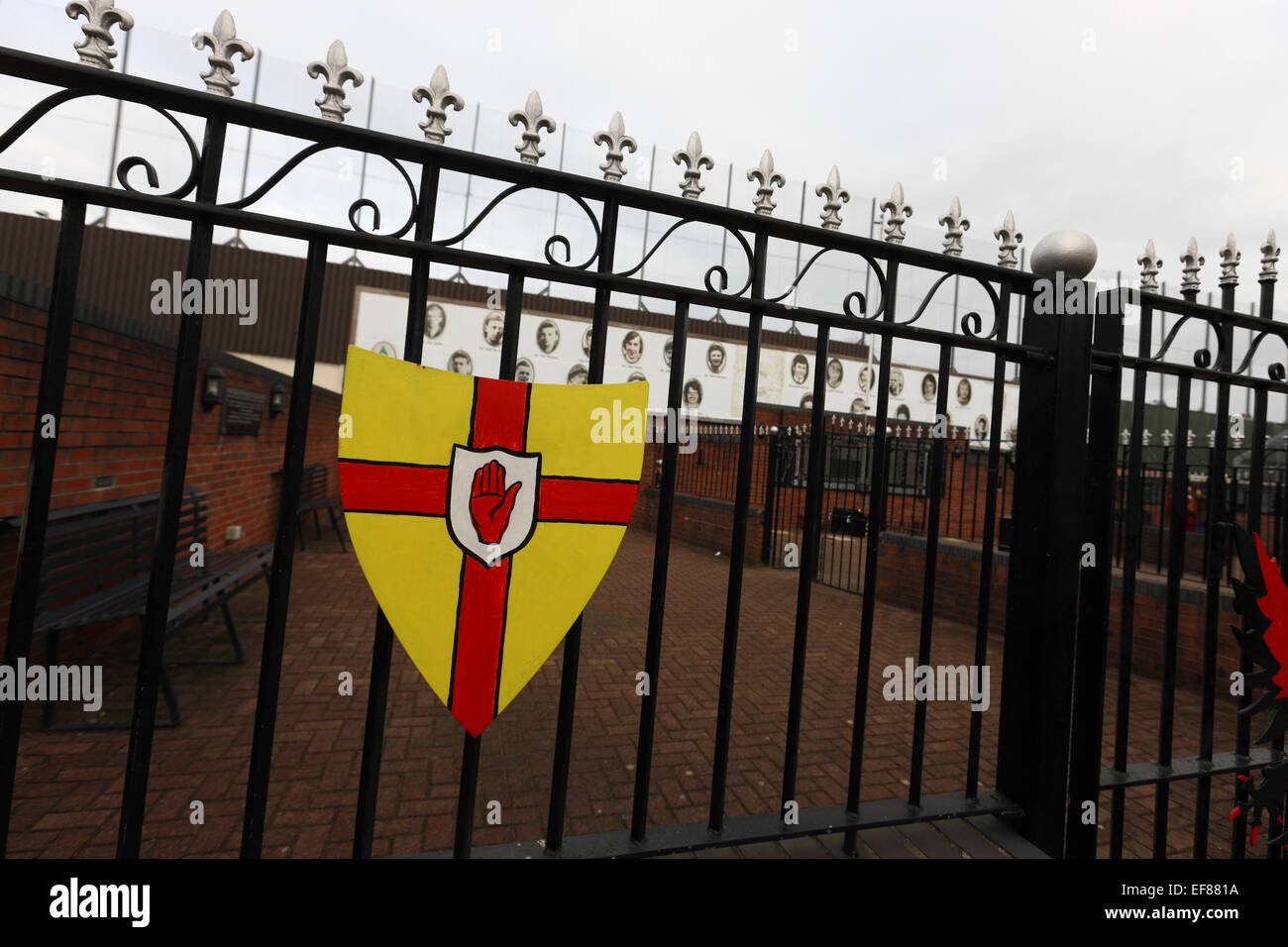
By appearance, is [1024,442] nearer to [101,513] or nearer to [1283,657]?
[1283,657]

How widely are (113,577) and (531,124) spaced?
431cm

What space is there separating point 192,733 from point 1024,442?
13.7 ft

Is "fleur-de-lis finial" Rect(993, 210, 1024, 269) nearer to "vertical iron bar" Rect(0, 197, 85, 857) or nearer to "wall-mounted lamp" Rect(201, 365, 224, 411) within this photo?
"vertical iron bar" Rect(0, 197, 85, 857)

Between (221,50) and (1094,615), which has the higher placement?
(221,50)

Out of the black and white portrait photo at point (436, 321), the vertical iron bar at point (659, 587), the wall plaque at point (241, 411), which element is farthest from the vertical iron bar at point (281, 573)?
the black and white portrait photo at point (436, 321)

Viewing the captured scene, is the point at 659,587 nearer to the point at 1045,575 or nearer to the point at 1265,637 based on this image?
the point at 1045,575

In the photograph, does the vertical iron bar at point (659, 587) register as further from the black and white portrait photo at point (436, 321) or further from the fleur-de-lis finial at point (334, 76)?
the black and white portrait photo at point (436, 321)

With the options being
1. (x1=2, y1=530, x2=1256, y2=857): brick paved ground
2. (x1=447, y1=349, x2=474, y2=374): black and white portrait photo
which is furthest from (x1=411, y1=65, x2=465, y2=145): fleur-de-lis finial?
(x1=447, y1=349, x2=474, y2=374): black and white portrait photo

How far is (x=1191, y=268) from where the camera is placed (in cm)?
197

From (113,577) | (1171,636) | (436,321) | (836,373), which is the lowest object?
(113,577)

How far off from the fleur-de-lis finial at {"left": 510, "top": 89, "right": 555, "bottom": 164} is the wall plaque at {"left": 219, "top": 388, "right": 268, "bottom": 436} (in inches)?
242

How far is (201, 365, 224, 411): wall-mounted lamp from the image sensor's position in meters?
5.34

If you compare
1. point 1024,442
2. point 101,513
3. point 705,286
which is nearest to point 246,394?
point 101,513

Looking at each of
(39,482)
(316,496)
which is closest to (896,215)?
(39,482)
